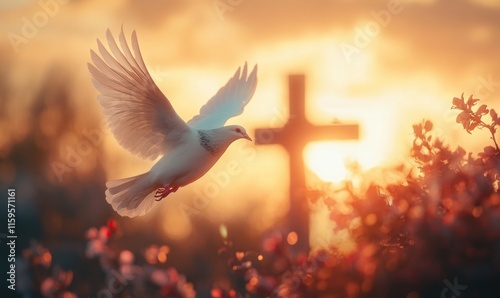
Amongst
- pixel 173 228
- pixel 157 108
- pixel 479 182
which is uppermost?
pixel 157 108

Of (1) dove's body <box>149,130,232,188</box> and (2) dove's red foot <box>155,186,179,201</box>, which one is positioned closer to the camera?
(1) dove's body <box>149,130,232,188</box>

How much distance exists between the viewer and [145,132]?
625cm

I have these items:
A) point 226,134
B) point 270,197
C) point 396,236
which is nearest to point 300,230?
point 226,134

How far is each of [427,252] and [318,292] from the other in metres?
0.43

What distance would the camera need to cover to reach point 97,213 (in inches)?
640

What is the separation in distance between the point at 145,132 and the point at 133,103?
338 mm

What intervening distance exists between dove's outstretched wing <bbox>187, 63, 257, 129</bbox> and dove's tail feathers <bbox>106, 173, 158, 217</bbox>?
75cm

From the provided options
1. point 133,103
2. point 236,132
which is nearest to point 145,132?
point 133,103

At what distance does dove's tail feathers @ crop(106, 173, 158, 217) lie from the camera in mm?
6473

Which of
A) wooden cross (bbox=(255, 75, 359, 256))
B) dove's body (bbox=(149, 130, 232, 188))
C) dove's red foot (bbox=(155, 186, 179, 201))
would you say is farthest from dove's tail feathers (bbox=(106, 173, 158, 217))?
wooden cross (bbox=(255, 75, 359, 256))

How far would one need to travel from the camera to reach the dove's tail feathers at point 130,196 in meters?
6.47

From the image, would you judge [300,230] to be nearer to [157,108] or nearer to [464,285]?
[157,108]

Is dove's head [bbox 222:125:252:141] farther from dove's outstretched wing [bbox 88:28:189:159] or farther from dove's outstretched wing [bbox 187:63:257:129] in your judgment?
dove's outstretched wing [bbox 187:63:257:129]

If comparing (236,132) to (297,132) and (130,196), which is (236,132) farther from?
(297,132)
